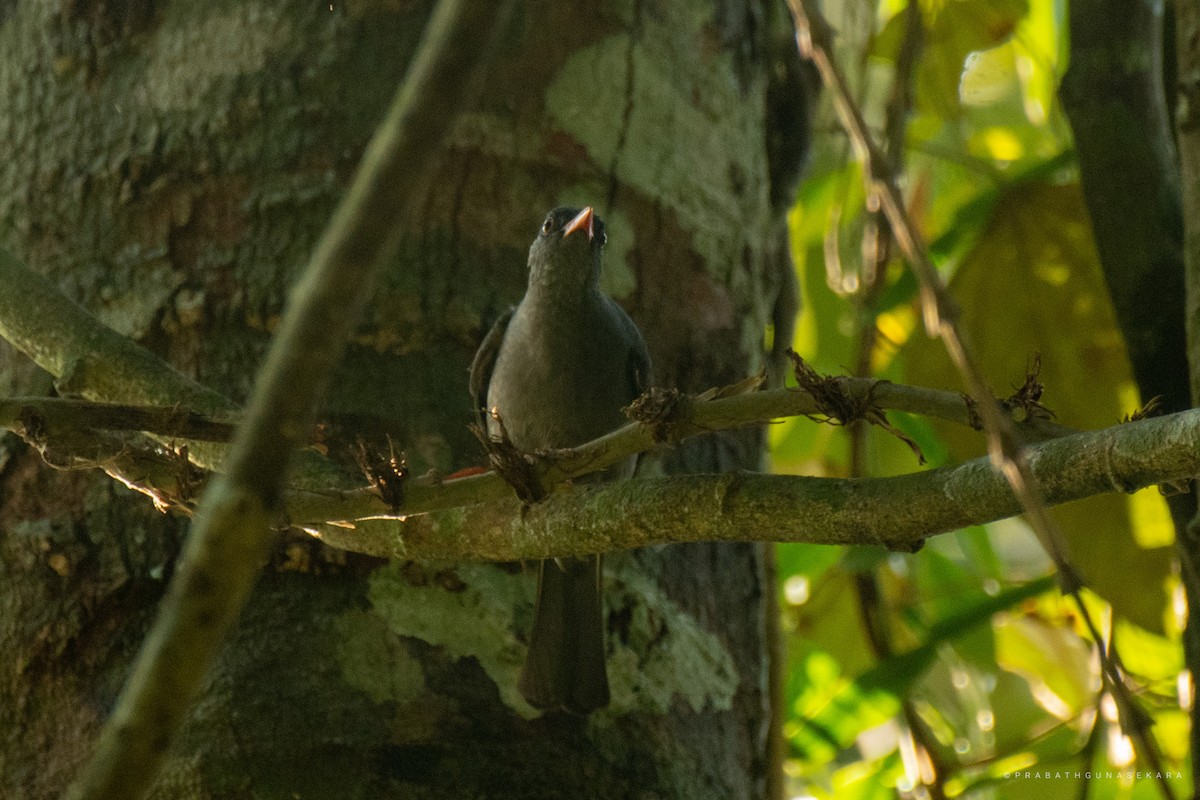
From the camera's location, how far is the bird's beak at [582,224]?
2855 mm

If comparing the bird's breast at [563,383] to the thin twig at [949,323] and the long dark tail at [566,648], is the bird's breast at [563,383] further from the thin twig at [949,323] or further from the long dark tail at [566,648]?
the thin twig at [949,323]

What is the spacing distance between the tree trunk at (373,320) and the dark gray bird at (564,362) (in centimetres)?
17

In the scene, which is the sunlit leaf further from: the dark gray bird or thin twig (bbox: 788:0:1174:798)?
thin twig (bbox: 788:0:1174:798)

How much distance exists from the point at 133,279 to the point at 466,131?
75 centimetres

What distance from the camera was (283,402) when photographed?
81cm

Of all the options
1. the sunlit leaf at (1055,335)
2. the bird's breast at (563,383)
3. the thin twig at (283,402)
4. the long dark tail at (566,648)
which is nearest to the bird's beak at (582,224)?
the bird's breast at (563,383)

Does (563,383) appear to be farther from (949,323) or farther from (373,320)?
Answer: (949,323)

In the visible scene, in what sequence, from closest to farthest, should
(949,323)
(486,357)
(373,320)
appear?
1. (949,323)
2. (373,320)
3. (486,357)

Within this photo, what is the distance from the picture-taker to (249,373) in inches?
95.0

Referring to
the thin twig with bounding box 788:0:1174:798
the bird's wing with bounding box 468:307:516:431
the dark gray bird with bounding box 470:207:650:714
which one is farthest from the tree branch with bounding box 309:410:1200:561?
the dark gray bird with bounding box 470:207:650:714

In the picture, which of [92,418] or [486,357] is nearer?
[92,418]

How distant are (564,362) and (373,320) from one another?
851mm

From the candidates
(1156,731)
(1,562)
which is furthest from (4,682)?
(1156,731)

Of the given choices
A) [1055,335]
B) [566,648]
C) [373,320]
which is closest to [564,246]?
[373,320]
